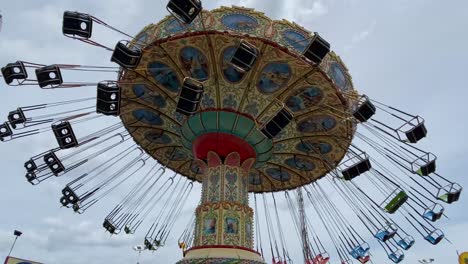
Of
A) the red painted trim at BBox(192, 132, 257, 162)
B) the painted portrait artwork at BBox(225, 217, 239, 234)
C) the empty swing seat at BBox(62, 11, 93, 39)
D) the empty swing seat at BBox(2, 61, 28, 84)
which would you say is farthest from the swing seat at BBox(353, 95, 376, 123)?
the empty swing seat at BBox(2, 61, 28, 84)

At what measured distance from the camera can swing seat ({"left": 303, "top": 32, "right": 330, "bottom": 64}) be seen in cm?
1022

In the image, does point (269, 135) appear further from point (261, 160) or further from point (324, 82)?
point (261, 160)

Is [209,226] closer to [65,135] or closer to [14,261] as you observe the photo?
[65,135]

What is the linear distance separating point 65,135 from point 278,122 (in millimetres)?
6618

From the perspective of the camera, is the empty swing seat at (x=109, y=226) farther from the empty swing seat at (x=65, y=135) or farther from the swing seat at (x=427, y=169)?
the swing seat at (x=427, y=169)

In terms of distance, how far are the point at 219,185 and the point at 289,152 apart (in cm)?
359

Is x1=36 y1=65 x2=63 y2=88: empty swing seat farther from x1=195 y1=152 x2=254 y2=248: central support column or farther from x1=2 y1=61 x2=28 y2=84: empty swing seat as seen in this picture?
x1=195 y1=152 x2=254 y2=248: central support column

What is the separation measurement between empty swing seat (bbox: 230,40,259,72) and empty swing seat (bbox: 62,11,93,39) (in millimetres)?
4128

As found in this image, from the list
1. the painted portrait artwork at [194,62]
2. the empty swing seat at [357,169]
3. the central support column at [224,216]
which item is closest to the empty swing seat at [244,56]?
the painted portrait artwork at [194,62]

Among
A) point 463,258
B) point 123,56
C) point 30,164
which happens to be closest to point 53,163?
point 30,164

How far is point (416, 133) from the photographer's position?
1219 cm

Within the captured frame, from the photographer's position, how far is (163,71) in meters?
12.9

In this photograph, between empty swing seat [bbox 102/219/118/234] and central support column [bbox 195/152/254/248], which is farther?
empty swing seat [bbox 102/219/118/234]

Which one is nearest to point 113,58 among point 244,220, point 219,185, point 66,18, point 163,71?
point 66,18
